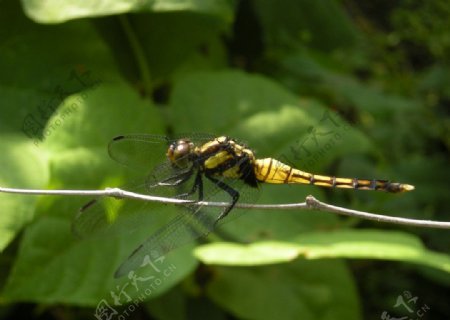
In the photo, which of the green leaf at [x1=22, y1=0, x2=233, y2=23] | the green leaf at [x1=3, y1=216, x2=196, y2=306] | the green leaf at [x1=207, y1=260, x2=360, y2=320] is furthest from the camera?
the green leaf at [x1=207, y1=260, x2=360, y2=320]

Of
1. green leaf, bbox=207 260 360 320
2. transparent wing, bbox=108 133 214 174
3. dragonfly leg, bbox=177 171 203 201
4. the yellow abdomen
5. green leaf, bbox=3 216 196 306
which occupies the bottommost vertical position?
green leaf, bbox=3 216 196 306

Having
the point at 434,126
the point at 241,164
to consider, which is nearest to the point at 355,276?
the point at 434,126

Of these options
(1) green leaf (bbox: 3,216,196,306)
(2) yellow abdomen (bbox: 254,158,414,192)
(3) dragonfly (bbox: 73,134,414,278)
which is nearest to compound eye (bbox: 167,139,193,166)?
(3) dragonfly (bbox: 73,134,414,278)

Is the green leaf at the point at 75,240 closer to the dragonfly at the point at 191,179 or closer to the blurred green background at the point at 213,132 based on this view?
the blurred green background at the point at 213,132

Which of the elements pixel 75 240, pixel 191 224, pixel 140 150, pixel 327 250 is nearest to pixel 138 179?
pixel 140 150

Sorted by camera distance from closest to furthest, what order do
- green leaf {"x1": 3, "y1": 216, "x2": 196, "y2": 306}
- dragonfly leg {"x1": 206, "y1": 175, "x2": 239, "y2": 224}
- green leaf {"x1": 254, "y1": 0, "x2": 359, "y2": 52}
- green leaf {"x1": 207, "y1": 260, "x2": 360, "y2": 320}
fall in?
dragonfly leg {"x1": 206, "y1": 175, "x2": 239, "y2": 224} < green leaf {"x1": 3, "y1": 216, "x2": 196, "y2": 306} < green leaf {"x1": 207, "y1": 260, "x2": 360, "y2": 320} < green leaf {"x1": 254, "y1": 0, "x2": 359, "y2": 52}

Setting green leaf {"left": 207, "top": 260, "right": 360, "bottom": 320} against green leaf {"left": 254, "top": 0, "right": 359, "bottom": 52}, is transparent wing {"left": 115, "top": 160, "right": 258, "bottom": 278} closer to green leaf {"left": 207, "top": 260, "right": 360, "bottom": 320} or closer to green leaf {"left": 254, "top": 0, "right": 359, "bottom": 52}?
green leaf {"left": 207, "top": 260, "right": 360, "bottom": 320}

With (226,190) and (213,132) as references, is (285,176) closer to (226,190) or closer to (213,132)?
(226,190)
